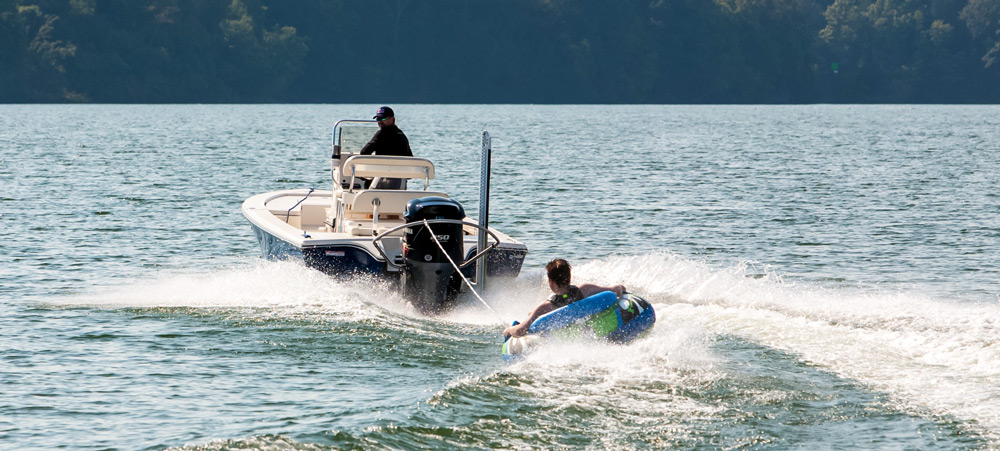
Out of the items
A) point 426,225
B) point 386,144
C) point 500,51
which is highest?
point 500,51

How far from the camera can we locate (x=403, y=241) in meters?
11.1

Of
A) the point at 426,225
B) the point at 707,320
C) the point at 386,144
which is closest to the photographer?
the point at 707,320

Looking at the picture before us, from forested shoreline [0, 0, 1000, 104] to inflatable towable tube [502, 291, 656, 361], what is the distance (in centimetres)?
8968

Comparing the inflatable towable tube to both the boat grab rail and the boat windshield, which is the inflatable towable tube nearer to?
the boat grab rail

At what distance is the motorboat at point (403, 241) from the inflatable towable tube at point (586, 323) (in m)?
2.13

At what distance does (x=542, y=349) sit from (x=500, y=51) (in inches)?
4127

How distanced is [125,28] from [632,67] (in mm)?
48167

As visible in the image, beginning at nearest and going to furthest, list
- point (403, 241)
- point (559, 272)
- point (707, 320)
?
1. point (559, 272)
2. point (707, 320)
3. point (403, 241)

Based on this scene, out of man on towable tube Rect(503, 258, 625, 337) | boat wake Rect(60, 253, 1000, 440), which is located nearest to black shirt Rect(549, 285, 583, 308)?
man on towable tube Rect(503, 258, 625, 337)

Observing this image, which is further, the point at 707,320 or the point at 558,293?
the point at 707,320

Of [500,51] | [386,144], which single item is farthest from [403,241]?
[500,51]

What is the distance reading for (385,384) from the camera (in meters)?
8.75

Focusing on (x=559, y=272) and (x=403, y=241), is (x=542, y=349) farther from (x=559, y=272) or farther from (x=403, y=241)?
(x=403, y=241)

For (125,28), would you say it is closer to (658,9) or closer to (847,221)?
(658,9)
